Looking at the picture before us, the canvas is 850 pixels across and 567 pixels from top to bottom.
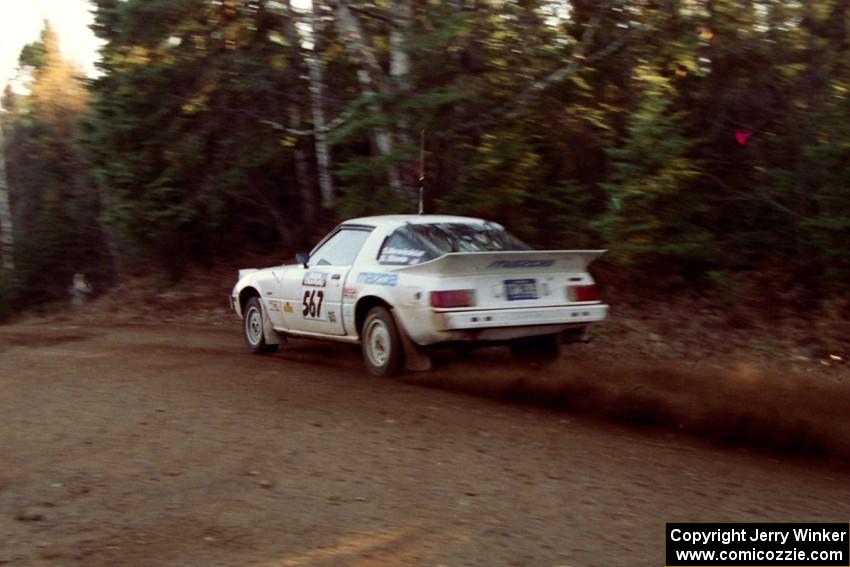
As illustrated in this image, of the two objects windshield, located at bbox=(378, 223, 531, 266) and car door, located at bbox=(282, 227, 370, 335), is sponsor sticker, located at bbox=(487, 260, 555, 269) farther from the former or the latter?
Result: car door, located at bbox=(282, 227, 370, 335)

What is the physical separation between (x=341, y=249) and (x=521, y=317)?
7.44 ft

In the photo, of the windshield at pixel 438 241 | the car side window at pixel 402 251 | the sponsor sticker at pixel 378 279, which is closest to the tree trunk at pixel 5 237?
the sponsor sticker at pixel 378 279

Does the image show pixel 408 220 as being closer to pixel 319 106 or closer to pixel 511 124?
pixel 511 124

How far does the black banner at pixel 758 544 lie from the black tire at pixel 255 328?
7.29 m

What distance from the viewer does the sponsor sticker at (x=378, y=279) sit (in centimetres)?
897

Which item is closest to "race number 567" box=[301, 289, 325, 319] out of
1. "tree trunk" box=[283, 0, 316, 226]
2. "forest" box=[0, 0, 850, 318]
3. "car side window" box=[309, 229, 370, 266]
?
"car side window" box=[309, 229, 370, 266]

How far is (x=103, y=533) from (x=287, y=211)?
1576cm

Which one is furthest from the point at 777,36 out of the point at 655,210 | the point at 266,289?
the point at 266,289

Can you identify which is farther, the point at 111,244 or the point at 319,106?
the point at 111,244

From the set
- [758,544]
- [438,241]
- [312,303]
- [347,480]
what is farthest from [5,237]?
[758,544]

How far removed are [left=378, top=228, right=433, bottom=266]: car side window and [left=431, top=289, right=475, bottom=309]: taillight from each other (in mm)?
550

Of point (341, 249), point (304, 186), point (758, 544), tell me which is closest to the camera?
point (758, 544)

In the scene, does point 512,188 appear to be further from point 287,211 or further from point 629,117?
point 287,211

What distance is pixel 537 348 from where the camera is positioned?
9.59 m
